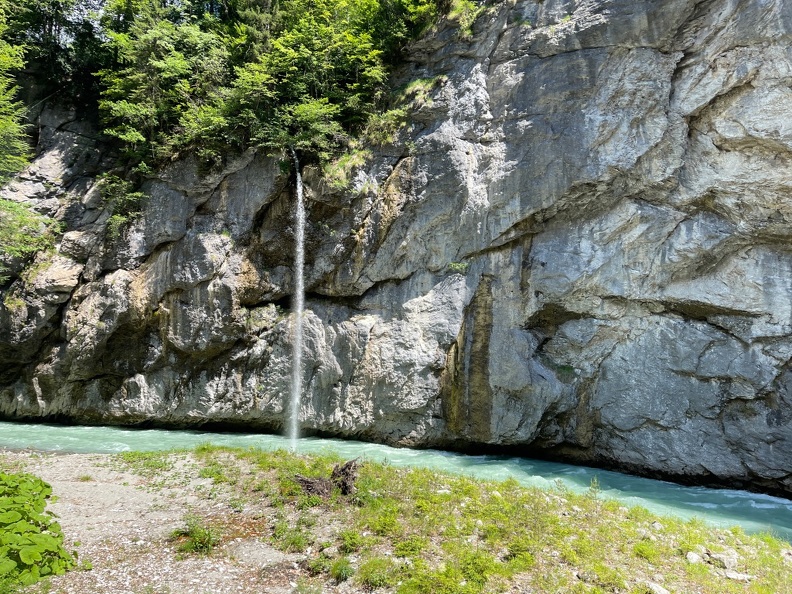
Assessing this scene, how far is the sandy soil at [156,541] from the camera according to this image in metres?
5.48

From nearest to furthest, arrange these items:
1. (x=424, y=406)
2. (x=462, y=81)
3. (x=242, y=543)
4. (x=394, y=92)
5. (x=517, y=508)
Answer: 1. (x=242, y=543)
2. (x=517, y=508)
3. (x=424, y=406)
4. (x=462, y=81)
5. (x=394, y=92)

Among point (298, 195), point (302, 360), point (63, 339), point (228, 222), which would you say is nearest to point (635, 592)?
point (302, 360)

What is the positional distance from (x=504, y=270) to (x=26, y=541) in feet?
38.3

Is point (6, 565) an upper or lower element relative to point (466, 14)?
lower

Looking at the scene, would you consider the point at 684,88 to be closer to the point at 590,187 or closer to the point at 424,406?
the point at 590,187

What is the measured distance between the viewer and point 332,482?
8375 mm

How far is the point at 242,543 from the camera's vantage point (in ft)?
21.5

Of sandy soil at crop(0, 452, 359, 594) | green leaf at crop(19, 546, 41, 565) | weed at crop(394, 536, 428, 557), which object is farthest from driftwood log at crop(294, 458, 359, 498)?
green leaf at crop(19, 546, 41, 565)

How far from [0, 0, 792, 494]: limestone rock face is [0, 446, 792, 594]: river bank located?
4899mm

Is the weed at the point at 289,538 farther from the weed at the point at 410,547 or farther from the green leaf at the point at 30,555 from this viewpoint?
the green leaf at the point at 30,555

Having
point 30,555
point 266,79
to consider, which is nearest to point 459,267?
point 266,79

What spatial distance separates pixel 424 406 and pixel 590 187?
745cm

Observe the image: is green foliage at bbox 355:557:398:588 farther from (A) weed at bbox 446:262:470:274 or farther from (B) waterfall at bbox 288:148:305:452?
(B) waterfall at bbox 288:148:305:452

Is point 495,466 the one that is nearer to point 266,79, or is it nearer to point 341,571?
point 341,571
